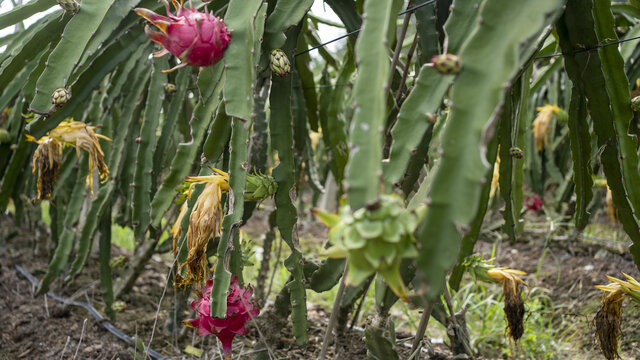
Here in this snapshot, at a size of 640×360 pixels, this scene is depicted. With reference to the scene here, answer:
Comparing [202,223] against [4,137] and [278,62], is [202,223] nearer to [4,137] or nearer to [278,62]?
[278,62]

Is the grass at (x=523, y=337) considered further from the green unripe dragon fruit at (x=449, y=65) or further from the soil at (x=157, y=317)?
the green unripe dragon fruit at (x=449, y=65)

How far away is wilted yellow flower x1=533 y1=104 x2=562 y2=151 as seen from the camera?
7.72 ft

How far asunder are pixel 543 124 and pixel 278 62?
79.7 inches

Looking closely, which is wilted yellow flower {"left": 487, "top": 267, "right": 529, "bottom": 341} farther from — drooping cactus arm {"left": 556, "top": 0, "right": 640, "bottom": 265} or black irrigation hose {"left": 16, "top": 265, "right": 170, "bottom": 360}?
black irrigation hose {"left": 16, "top": 265, "right": 170, "bottom": 360}

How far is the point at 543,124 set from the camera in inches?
95.3

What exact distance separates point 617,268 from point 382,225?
197 cm

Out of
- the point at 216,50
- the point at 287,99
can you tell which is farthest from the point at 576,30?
the point at 216,50

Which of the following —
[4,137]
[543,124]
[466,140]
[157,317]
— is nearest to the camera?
[466,140]

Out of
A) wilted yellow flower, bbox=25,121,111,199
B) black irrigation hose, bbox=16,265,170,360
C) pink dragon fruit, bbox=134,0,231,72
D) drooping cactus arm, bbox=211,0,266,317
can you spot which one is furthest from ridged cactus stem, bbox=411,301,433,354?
wilted yellow flower, bbox=25,121,111,199

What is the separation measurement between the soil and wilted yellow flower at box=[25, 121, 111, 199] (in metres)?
0.45

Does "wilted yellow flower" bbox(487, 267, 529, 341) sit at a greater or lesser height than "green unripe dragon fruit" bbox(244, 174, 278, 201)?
lesser

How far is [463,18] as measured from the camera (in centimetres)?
63

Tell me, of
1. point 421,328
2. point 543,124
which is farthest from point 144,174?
point 543,124

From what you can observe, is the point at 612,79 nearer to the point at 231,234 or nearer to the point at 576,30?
the point at 576,30
